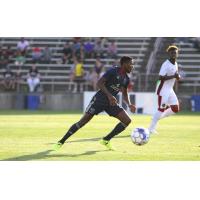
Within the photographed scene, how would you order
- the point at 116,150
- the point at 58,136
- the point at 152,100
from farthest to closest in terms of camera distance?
the point at 152,100 < the point at 58,136 < the point at 116,150

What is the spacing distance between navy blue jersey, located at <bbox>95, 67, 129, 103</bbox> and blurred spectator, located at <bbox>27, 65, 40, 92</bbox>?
20.3m

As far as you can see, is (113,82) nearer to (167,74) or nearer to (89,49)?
(167,74)

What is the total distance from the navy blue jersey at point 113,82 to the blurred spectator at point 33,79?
66.6 feet

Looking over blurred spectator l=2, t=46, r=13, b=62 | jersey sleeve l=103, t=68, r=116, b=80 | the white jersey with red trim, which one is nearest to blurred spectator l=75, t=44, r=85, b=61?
blurred spectator l=2, t=46, r=13, b=62

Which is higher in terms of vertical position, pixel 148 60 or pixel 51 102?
pixel 148 60

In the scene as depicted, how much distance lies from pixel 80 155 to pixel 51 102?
20395 mm

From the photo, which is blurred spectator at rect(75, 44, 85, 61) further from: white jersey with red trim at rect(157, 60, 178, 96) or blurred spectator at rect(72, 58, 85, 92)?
white jersey with red trim at rect(157, 60, 178, 96)

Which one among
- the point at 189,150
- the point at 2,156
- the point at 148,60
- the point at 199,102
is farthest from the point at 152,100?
the point at 2,156

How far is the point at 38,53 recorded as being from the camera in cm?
3547

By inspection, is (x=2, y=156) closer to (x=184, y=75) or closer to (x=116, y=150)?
(x=116, y=150)

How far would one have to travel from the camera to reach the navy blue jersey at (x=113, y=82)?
13562mm

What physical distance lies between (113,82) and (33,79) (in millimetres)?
20427

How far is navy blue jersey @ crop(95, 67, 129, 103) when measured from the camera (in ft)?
44.5

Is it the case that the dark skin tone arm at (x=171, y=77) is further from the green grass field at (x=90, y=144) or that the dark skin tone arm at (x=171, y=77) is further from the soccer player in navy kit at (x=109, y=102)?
the soccer player in navy kit at (x=109, y=102)
